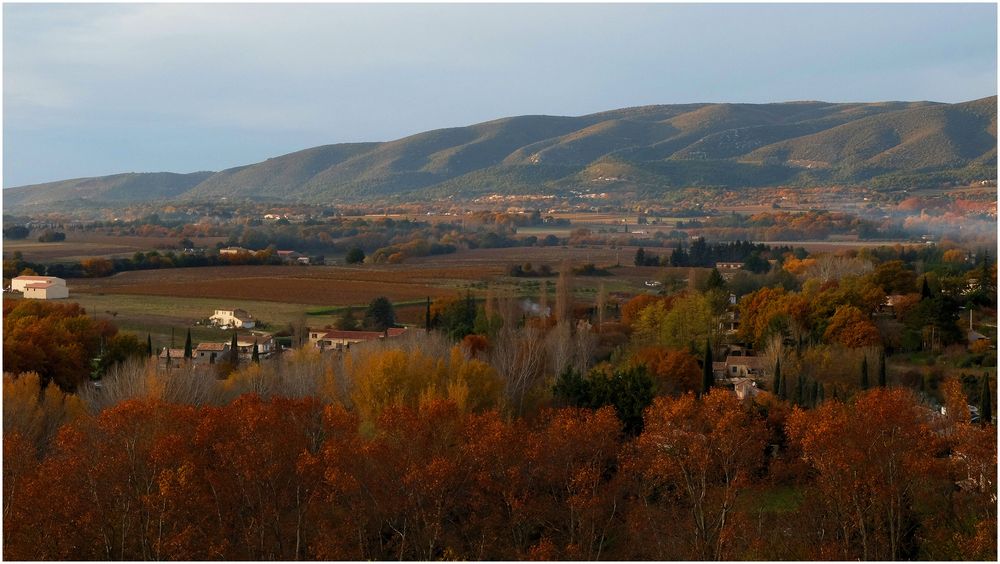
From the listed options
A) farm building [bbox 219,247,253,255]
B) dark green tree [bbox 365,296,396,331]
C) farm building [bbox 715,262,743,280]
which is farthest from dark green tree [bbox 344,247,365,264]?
dark green tree [bbox 365,296,396,331]

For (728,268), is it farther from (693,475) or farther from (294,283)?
(693,475)

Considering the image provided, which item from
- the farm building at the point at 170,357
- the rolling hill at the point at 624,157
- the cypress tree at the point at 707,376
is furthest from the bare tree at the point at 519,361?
the rolling hill at the point at 624,157

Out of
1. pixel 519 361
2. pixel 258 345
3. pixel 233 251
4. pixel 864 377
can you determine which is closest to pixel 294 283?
pixel 233 251

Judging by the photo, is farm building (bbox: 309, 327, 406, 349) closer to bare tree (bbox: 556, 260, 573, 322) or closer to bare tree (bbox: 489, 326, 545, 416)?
bare tree (bbox: 489, 326, 545, 416)

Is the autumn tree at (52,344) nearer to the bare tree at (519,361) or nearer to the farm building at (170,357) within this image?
the farm building at (170,357)

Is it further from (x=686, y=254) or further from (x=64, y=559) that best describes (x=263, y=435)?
(x=686, y=254)
